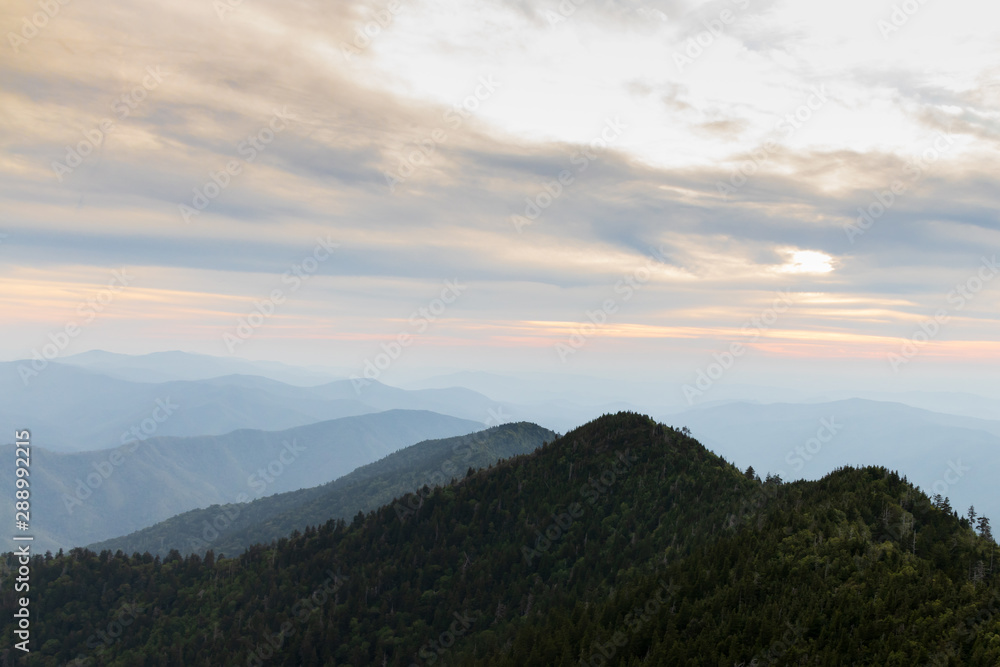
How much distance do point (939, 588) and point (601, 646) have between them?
47714 millimetres

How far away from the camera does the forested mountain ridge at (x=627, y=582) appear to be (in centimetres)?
6894

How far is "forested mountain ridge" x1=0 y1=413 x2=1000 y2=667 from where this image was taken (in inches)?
2714

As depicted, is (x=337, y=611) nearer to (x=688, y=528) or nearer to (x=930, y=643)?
(x=688, y=528)

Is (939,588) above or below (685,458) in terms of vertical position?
below

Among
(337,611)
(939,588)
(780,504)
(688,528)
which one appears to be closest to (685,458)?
(688,528)

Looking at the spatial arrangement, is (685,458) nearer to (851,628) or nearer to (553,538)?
(553,538)

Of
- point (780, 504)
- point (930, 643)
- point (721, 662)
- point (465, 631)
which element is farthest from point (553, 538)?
point (930, 643)

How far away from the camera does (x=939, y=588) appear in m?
68.7

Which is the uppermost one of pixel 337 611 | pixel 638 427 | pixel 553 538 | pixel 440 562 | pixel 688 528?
pixel 638 427

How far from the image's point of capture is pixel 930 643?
59.1m

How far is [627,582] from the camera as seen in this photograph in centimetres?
11881

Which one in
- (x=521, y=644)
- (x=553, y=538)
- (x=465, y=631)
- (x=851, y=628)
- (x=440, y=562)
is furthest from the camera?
(x=440, y=562)

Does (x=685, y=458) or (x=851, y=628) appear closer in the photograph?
(x=851, y=628)

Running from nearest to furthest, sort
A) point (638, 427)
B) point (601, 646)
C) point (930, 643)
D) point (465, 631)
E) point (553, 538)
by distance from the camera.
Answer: point (930, 643), point (601, 646), point (465, 631), point (553, 538), point (638, 427)
